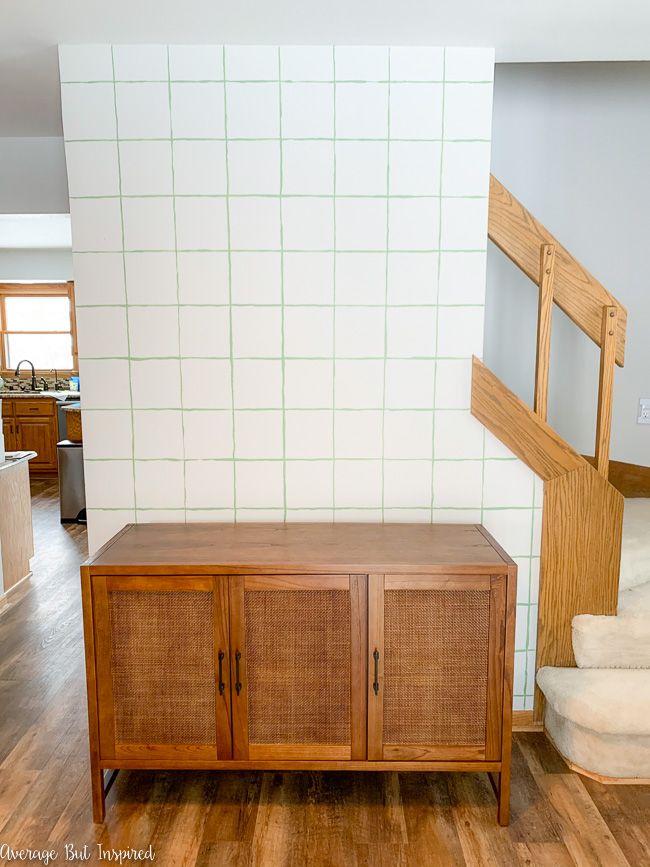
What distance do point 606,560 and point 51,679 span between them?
7.57ft

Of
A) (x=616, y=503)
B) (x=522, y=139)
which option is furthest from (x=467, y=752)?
(x=522, y=139)

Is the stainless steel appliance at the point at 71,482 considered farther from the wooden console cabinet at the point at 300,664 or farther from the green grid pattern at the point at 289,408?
the wooden console cabinet at the point at 300,664

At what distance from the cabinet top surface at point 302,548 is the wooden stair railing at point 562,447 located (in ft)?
1.09

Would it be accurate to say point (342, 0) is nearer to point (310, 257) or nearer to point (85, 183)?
point (310, 257)

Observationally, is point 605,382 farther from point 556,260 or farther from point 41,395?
point 41,395

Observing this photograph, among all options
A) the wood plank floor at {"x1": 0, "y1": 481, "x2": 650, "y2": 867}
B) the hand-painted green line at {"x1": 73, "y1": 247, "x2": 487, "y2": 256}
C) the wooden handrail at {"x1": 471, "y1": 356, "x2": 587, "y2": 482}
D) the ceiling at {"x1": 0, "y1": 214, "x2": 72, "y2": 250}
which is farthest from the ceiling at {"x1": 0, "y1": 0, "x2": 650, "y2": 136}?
the ceiling at {"x1": 0, "y1": 214, "x2": 72, "y2": 250}

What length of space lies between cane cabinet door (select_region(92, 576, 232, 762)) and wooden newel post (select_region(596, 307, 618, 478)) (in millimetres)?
1405

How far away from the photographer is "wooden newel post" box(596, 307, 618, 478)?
2.36 meters

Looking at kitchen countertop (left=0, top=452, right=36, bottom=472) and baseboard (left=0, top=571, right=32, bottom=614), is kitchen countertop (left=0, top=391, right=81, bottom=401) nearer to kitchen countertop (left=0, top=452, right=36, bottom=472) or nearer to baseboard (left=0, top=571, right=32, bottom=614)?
kitchen countertop (left=0, top=452, right=36, bottom=472)

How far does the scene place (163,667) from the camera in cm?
201

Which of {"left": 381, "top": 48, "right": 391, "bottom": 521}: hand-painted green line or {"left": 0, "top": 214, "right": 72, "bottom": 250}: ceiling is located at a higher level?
{"left": 0, "top": 214, "right": 72, "bottom": 250}: ceiling

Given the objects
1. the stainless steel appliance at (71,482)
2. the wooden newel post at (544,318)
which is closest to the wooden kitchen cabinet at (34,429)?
the stainless steel appliance at (71,482)

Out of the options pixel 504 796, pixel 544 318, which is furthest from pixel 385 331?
pixel 504 796

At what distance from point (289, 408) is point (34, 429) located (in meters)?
5.61
